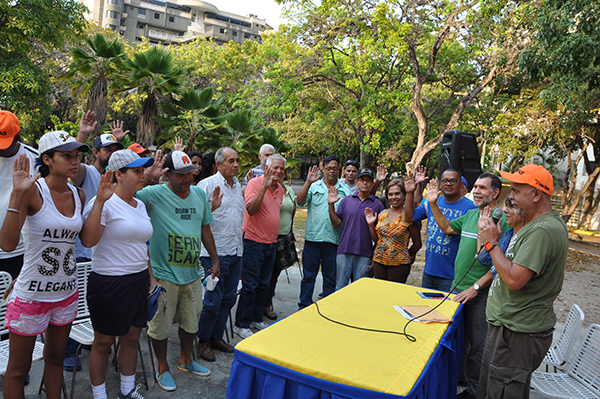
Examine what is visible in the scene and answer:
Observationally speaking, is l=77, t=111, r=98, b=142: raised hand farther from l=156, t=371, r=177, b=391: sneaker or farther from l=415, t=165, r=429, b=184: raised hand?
l=415, t=165, r=429, b=184: raised hand

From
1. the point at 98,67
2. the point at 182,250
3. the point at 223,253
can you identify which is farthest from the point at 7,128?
the point at 98,67

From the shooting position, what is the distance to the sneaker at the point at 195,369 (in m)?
3.83

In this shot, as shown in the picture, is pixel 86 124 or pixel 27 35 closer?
pixel 86 124

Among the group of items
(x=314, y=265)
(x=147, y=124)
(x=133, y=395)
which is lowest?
(x=133, y=395)

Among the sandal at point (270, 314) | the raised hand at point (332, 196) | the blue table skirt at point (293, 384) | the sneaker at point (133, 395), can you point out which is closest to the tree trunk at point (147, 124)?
the sandal at point (270, 314)

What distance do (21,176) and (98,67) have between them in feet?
28.4

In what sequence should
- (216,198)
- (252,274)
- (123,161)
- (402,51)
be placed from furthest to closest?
(402,51) → (252,274) → (216,198) → (123,161)

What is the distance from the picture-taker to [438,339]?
279 centimetres

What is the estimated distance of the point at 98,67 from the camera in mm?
9867

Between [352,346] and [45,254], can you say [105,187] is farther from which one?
[352,346]

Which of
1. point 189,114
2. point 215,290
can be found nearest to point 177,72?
point 189,114

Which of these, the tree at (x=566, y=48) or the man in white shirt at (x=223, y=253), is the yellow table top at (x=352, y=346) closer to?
the man in white shirt at (x=223, y=253)

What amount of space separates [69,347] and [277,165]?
8.79 feet

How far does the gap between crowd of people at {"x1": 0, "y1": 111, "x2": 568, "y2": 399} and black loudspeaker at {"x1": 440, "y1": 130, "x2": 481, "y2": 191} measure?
73.3 inches
